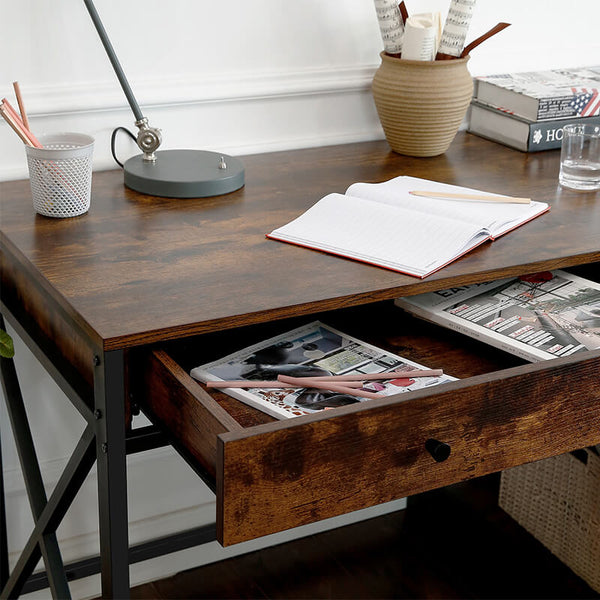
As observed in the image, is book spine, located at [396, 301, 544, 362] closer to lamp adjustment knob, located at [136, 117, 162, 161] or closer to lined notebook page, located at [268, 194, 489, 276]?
lined notebook page, located at [268, 194, 489, 276]

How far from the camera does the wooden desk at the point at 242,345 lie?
85 cm

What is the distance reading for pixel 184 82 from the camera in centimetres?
147

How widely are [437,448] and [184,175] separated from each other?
61cm

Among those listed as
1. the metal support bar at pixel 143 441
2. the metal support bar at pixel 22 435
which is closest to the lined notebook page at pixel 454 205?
the metal support bar at pixel 143 441

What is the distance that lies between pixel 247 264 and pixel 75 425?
2.05ft

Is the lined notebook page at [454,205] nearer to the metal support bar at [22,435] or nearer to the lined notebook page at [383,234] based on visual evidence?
the lined notebook page at [383,234]

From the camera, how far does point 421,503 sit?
6.25ft

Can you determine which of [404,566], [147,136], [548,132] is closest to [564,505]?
[404,566]

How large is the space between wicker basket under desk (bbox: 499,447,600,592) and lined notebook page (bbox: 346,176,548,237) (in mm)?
604

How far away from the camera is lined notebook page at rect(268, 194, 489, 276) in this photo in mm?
1108

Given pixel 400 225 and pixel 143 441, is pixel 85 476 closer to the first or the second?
pixel 143 441

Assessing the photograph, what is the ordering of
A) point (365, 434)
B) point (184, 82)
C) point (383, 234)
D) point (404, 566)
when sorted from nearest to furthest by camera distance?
point (365, 434) → point (383, 234) → point (184, 82) → point (404, 566)

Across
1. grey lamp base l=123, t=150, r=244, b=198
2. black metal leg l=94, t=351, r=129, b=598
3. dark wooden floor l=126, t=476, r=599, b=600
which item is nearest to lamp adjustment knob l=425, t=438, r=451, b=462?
black metal leg l=94, t=351, r=129, b=598

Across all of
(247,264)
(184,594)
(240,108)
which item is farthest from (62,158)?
(184,594)
